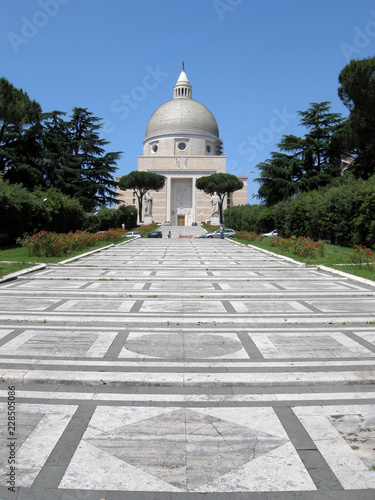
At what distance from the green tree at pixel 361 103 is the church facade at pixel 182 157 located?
47334 mm

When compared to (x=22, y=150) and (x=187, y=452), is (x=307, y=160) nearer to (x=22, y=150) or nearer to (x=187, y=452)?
(x=22, y=150)

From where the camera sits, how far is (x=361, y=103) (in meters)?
28.8

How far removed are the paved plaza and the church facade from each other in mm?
71294

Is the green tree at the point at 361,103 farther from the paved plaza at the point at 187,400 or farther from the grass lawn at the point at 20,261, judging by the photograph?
the paved plaza at the point at 187,400

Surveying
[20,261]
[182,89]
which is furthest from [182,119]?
[20,261]

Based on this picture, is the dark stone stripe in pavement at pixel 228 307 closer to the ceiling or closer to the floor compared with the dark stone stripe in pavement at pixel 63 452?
closer to the ceiling

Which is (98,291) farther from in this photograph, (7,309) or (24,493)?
(24,493)

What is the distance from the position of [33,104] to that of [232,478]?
101 feet

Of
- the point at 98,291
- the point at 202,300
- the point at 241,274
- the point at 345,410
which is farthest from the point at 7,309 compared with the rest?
the point at 241,274

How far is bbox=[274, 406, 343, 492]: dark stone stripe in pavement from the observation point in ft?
9.49

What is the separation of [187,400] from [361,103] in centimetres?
2895

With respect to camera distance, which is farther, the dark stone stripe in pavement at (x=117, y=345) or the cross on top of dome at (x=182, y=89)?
the cross on top of dome at (x=182, y=89)

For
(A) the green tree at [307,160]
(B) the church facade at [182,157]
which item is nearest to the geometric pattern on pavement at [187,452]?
(A) the green tree at [307,160]

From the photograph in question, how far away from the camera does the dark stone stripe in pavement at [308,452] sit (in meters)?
2.89
